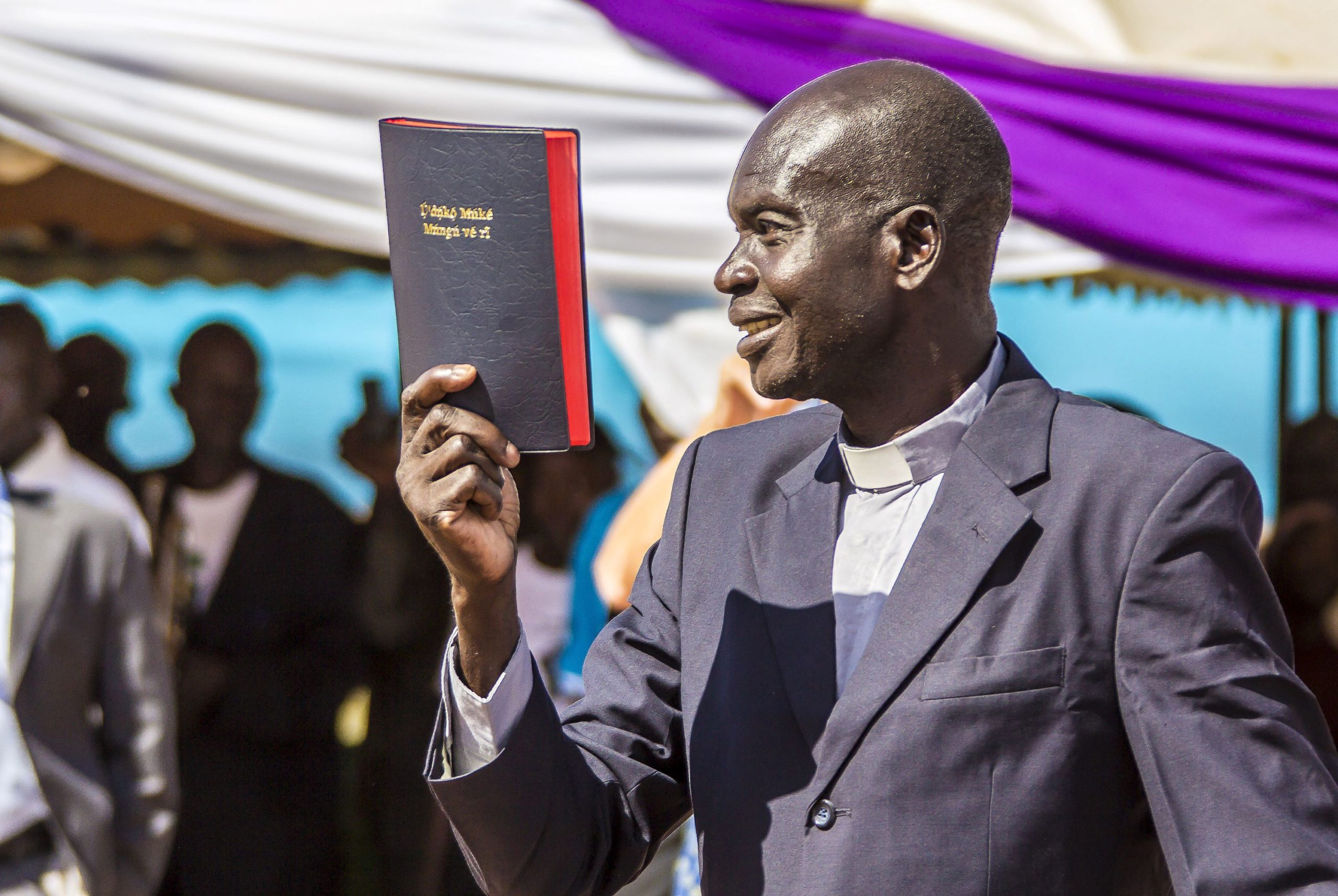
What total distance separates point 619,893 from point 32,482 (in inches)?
64.7

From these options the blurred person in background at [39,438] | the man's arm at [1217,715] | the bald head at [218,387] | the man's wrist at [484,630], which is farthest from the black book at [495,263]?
the bald head at [218,387]

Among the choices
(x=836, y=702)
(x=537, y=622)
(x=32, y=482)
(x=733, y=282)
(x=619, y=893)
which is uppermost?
(x=733, y=282)

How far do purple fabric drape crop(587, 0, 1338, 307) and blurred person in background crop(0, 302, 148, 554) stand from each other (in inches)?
65.2

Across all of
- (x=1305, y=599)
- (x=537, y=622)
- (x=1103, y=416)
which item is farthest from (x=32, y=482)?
(x=1305, y=599)

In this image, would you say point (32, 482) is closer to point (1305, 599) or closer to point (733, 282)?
point (733, 282)

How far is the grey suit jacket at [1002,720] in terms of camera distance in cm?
121

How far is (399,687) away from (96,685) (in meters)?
1.04

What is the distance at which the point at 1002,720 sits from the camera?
1250 millimetres

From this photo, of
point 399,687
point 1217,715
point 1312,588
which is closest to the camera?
point 1217,715

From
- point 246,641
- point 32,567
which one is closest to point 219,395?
point 246,641

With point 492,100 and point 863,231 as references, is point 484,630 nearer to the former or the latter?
point 863,231

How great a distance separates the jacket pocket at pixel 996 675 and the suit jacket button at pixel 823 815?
0.13 metres

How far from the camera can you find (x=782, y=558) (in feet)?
4.78

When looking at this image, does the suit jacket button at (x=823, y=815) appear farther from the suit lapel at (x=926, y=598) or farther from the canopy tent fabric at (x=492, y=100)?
the canopy tent fabric at (x=492, y=100)
